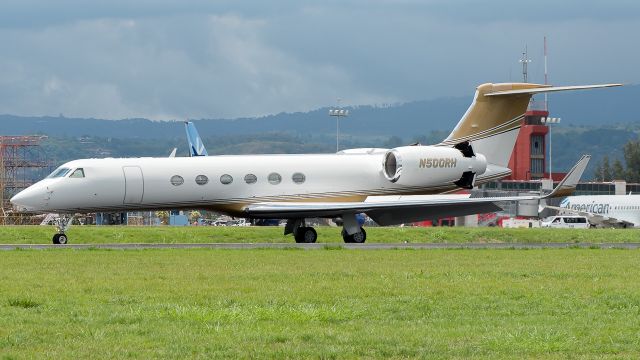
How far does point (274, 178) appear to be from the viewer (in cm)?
4331

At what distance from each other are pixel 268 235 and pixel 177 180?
27.2ft

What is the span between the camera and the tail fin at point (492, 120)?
149 feet

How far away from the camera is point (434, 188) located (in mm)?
44188

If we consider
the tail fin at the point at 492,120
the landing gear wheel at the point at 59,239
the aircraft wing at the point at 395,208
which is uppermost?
the tail fin at the point at 492,120

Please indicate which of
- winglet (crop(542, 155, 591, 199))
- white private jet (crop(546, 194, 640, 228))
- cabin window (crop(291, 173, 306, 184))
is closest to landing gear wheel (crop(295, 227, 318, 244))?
cabin window (crop(291, 173, 306, 184))

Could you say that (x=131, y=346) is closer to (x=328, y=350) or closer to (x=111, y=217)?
(x=328, y=350)

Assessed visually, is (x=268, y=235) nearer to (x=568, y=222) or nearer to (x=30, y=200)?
(x=30, y=200)

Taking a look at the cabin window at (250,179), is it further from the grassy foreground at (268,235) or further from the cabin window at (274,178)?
the grassy foreground at (268,235)

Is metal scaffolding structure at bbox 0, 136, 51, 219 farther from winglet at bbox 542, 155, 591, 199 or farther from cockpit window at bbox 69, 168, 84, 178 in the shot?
winglet at bbox 542, 155, 591, 199

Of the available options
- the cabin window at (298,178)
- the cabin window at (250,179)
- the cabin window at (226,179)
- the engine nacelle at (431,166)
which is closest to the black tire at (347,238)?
the cabin window at (298,178)

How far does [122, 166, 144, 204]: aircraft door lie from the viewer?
40.6 meters

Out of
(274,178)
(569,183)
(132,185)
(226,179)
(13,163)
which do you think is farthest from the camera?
(13,163)

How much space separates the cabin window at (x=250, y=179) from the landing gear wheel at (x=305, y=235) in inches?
95.2

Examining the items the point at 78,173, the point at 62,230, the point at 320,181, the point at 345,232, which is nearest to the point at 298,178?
the point at 320,181
